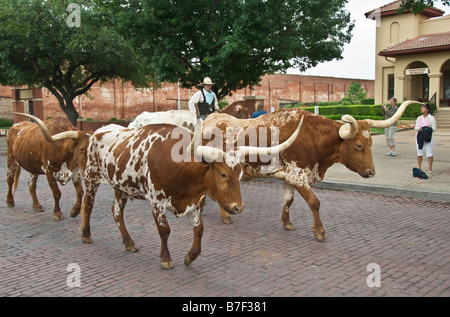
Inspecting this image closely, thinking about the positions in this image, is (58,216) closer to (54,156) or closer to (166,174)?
(54,156)

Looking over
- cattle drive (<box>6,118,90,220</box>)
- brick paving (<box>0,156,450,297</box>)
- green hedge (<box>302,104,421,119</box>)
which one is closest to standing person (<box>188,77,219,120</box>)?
brick paving (<box>0,156,450,297</box>)

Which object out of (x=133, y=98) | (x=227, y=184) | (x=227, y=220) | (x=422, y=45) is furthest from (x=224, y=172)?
(x=133, y=98)

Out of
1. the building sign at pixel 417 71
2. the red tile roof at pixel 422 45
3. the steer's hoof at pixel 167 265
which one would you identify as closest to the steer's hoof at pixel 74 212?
the steer's hoof at pixel 167 265

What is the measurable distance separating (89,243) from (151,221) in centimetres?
133

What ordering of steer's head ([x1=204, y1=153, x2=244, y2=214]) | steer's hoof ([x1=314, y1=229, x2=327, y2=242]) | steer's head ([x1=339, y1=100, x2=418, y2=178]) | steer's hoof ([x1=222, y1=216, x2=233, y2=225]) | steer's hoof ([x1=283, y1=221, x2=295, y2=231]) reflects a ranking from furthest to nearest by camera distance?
steer's hoof ([x1=222, y1=216, x2=233, y2=225]) < steer's hoof ([x1=283, y1=221, x2=295, y2=231]) < steer's head ([x1=339, y1=100, x2=418, y2=178]) < steer's hoof ([x1=314, y1=229, x2=327, y2=242]) < steer's head ([x1=204, y1=153, x2=244, y2=214])

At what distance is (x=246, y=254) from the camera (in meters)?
5.48

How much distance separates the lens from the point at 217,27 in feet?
47.1

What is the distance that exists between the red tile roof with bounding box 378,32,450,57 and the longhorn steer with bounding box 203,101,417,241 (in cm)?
2402

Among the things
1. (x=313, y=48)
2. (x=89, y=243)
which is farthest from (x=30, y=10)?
(x=89, y=243)

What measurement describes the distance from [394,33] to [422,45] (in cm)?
→ 443

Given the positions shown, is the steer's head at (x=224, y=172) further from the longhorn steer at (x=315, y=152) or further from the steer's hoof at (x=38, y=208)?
the steer's hoof at (x=38, y=208)

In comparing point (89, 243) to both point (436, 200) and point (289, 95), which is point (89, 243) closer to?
point (436, 200)

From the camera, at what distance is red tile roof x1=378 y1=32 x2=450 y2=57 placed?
2712cm

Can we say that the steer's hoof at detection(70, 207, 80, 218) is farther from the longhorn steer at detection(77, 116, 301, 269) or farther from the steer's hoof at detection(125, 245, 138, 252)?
the steer's hoof at detection(125, 245, 138, 252)
